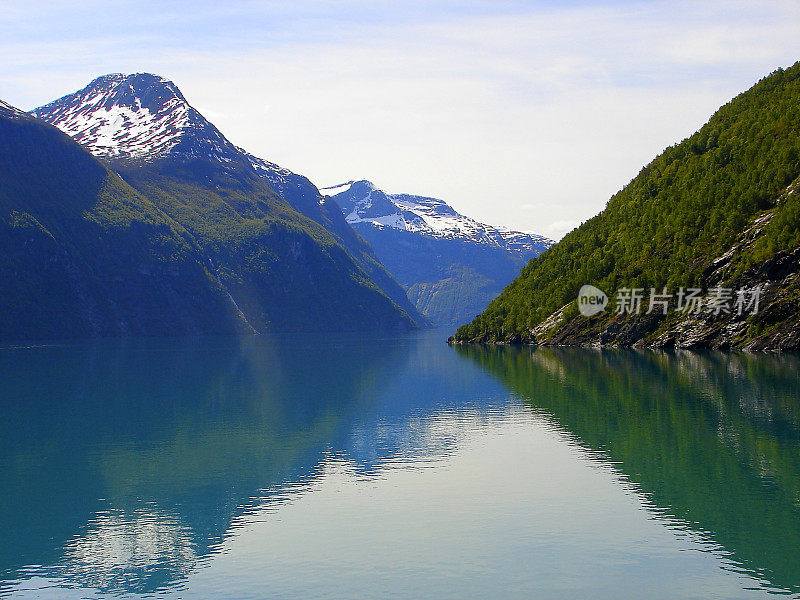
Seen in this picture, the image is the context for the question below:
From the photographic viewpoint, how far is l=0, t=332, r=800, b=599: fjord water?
31.5m

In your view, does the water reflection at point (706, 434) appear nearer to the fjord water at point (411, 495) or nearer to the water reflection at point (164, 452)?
Result: the fjord water at point (411, 495)

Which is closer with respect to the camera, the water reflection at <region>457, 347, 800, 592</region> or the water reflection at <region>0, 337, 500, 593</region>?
the water reflection at <region>0, 337, 500, 593</region>

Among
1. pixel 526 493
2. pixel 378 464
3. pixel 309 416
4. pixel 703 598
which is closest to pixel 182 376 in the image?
pixel 309 416

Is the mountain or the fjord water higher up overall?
the mountain

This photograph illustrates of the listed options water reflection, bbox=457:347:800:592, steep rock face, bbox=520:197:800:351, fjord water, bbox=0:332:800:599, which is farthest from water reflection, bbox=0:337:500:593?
steep rock face, bbox=520:197:800:351

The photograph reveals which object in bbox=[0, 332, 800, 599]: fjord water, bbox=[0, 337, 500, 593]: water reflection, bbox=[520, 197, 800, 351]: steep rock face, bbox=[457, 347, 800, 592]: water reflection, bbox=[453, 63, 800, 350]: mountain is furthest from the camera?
bbox=[453, 63, 800, 350]: mountain

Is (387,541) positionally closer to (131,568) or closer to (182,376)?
(131,568)

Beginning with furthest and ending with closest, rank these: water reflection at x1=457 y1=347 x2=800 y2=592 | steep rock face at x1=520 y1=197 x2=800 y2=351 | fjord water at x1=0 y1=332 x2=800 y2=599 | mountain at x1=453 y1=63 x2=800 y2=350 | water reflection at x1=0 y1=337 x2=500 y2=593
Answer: mountain at x1=453 y1=63 x2=800 y2=350, steep rock face at x1=520 y1=197 x2=800 y2=351, water reflection at x1=457 y1=347 x2=800 y2=592, water reflection at x1=0 y1=337 x2=500 y2=593, fjord water at x1=0 y1=332 x2=800 y2=599

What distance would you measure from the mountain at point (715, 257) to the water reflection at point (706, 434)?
59.9ft

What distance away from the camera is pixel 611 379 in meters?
101

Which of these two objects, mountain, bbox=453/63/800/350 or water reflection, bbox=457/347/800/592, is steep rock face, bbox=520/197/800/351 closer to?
Answer: mountain, bbox=453/63/800/350

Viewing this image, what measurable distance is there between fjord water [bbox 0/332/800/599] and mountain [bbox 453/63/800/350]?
47995 millimetres

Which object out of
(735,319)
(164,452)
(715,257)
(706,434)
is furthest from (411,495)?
(715,257)

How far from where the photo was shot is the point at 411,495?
1737 inches
